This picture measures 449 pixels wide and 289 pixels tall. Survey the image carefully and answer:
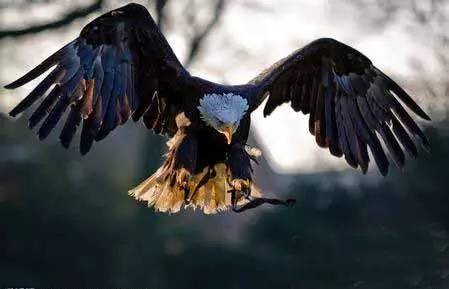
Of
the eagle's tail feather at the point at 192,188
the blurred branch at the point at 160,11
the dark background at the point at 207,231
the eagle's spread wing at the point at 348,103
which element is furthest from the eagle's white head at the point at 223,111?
the dark background at the point at 207,231

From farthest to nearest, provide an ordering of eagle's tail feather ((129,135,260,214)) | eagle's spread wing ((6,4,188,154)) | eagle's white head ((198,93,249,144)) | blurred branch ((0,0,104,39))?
blurred branch ((0,0,104,39)) → eagle's tail feather ((129,135,260,214)) → eagle's white head ((198,93,249,144)) → eagle's spread wing ((6,4,188,154))

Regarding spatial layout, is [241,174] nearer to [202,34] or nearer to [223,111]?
[223,111]

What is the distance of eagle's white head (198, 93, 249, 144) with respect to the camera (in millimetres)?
8383

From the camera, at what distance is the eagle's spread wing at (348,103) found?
31.2ft

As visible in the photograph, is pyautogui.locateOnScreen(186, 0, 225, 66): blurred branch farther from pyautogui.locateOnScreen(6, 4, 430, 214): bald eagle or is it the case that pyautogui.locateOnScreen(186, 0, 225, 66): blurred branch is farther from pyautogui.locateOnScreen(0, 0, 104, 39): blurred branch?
pyautogui.locateOnScreen(6, 4, 430, 214): bald eagle

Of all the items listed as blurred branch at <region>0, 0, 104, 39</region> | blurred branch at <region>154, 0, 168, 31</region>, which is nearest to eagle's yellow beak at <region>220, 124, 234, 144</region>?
blurred branch at <region>0, 0, 104, 39</region>

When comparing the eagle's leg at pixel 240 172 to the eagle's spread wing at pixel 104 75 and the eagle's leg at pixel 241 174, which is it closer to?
the eagle's leg at pixel 241 174

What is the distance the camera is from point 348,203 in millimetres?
18891

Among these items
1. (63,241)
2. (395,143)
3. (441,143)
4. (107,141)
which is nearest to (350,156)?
(395,143)

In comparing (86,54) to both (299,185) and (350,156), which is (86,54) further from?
(299,185)

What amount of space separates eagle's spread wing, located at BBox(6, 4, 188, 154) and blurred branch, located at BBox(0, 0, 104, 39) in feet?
16.1

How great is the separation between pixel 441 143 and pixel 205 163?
28.7ft

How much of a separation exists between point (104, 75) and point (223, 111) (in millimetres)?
738

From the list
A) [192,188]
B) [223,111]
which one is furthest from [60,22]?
[223,111]
